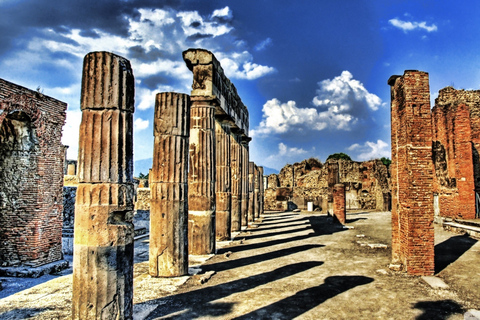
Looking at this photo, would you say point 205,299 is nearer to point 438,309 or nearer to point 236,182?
point 438,309

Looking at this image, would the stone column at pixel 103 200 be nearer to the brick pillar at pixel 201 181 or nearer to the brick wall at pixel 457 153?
the brick pillar at pixel 201 181

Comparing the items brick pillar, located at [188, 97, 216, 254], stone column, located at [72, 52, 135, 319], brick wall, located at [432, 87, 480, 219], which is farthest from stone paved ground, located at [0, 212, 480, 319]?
brick wall, located at [432, 87, 480, 219]

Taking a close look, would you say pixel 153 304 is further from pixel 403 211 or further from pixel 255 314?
pixel 403 211

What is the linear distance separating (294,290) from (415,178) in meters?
3.57

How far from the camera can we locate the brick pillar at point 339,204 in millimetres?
17250

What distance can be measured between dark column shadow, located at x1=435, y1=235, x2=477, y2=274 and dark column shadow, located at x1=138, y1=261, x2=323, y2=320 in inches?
138

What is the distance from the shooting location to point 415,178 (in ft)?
23.8

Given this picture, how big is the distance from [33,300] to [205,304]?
2994mm

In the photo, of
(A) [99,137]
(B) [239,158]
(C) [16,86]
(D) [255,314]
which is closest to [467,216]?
(B) [239,158]

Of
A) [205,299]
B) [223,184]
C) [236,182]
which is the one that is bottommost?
[205,299]

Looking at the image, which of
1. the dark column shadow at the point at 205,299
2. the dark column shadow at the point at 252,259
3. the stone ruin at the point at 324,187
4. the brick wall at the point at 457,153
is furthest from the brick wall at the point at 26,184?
the stone ruin at the point at 324,187

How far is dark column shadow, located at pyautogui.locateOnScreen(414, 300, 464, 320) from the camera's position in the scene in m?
4.90

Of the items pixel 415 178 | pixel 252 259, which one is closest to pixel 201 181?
pixel 252 259

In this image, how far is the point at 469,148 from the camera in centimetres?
1675
